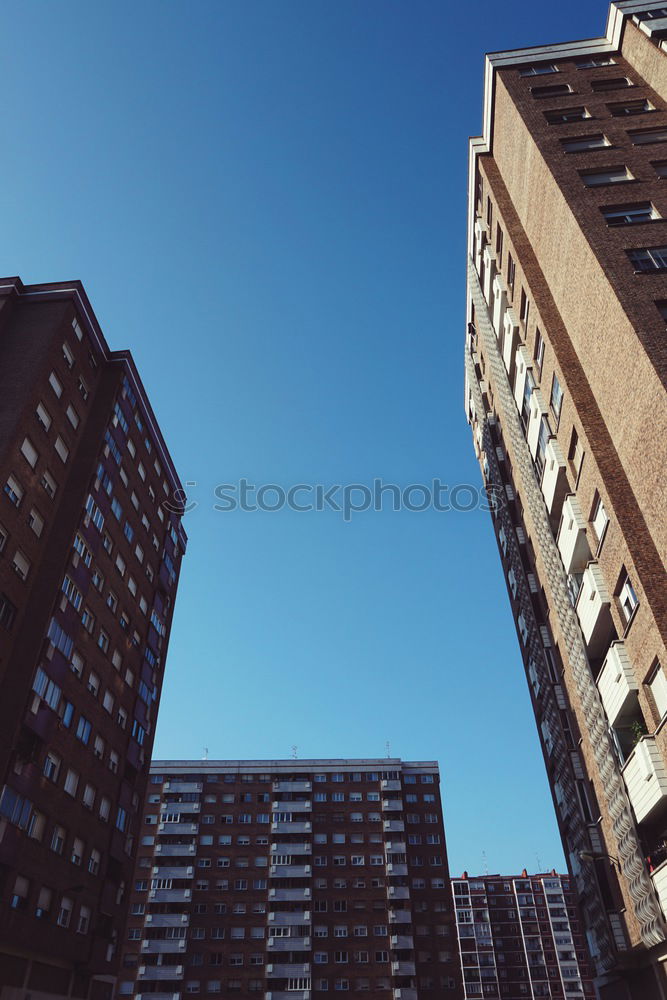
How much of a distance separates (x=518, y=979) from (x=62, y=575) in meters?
139

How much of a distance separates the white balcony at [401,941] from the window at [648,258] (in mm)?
76394

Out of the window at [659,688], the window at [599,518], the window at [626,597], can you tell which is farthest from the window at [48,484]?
the window at [659,688]

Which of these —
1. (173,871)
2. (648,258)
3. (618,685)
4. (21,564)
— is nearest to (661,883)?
(618,685)

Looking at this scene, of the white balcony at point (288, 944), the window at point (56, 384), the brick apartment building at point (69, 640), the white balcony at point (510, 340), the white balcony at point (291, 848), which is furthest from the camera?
the white balcony at point (291, 848)

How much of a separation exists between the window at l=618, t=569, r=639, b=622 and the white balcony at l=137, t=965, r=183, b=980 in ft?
241

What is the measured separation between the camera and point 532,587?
3788 centimetres

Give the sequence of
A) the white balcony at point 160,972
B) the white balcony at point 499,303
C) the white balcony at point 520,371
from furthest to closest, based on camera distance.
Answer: the white balcony at point 160,972 < the white balcony at point 499,303 < the white balcony at point 520,371

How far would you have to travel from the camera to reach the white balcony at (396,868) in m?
80.4

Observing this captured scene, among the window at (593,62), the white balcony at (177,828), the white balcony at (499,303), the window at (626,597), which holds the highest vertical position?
the window at (593,62)

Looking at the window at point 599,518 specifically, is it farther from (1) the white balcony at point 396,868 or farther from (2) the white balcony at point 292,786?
(2) the white balcony at point 292,786

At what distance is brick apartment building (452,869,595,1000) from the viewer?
130125 millimetres

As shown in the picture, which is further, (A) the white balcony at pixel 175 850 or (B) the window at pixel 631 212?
(A) the white balcony at pixel 175 850

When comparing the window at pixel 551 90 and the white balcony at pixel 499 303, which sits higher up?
the window at pixel 551 90

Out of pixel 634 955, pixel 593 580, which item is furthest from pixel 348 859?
pixel 593 580
